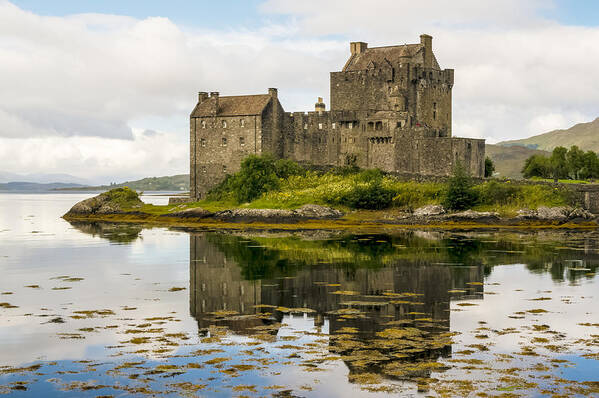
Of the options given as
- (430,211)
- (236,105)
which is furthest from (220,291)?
(236,105)

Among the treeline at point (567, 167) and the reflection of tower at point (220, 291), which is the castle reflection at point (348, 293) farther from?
the treeline at point (567, 167)

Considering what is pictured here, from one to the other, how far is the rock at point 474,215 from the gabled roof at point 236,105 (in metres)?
19.1

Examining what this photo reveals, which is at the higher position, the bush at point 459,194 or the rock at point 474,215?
the bush at point 459,194

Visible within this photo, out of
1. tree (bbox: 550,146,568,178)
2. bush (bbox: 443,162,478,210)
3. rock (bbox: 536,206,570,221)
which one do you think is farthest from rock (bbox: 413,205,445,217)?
tree (bbox: 550,146,568,178)

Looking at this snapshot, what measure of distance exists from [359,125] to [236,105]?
1109 cm

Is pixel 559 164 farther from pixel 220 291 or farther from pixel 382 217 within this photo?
pixel 220 291

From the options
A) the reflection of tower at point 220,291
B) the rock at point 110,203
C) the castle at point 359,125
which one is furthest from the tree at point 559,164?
the reflection of tower at point 220,291

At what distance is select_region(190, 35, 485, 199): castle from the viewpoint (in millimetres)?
58125

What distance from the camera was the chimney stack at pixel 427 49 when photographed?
201 ft

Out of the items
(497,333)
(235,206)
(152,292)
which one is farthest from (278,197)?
(497,333)

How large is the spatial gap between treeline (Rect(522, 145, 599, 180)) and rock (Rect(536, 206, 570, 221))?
24680mm

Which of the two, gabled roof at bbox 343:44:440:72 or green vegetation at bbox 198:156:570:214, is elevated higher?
gabled roof at bbox 343:44:440:72

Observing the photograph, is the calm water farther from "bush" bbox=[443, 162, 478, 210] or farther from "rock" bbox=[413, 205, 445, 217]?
"bush" bbox=[443, 162, 478, 210]

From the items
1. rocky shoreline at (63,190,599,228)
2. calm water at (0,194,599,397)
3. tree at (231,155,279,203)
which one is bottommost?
calm water at (0,194,599,397)
